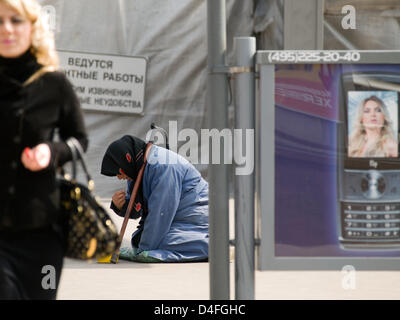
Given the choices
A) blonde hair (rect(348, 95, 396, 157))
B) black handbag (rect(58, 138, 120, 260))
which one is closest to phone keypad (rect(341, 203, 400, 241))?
blonde hair (rect(348, 95, 396, 157))

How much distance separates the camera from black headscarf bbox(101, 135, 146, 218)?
22.9ft

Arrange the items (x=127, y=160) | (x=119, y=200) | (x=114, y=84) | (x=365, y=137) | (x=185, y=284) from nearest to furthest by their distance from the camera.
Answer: (x=365, y=137), (x=185, y=284), (x=127, y=160), (x=119, y=200), (x=114, y=84)

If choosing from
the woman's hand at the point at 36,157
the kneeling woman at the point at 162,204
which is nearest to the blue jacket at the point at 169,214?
the kneeling woman at the point at 162,204

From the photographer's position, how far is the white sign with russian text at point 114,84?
12.6m

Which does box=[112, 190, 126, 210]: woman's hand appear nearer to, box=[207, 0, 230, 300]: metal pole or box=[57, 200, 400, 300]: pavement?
box=[57, 200, 400, 300]: pavement

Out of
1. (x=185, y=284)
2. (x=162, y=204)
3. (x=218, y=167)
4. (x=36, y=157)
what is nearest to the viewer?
(x=36, y=157)

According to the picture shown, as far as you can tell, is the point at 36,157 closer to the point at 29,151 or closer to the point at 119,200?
the point at 29,151

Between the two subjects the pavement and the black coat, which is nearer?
the black coat

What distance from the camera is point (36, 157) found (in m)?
3.03

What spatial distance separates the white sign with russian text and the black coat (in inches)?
370

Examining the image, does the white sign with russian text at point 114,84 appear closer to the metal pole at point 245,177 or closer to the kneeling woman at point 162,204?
the kneeling woman at point 162,204

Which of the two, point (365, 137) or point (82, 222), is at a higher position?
point (365, 137)

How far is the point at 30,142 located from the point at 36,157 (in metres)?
0.12

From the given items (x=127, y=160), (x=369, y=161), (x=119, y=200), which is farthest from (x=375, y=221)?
(x=119, y=200)
